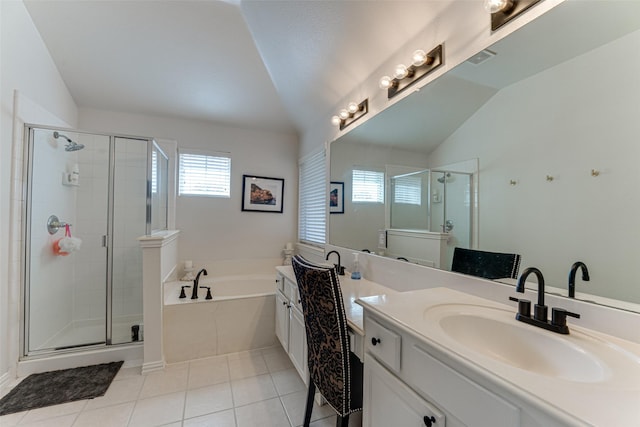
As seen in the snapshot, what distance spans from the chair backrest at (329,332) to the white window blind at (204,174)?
2.31 meters

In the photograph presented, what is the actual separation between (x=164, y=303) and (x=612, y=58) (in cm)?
293

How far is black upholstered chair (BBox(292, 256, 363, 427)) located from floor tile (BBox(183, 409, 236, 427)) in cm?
70

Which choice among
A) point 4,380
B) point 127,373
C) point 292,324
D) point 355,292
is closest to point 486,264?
point 355,292

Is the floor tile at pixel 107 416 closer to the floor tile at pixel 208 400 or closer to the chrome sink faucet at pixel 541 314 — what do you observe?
the floor tile at pixel 208 400

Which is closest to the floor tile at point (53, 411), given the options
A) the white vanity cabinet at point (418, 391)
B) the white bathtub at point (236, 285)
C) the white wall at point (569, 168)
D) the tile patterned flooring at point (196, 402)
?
the tile patterned flooring at point (196, 402)

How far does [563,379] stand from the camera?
1.88 ft

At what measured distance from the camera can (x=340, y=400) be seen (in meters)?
1.19

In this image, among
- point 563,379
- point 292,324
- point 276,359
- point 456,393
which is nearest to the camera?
point 563,379

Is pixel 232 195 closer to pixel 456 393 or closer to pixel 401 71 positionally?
pixel 401 71

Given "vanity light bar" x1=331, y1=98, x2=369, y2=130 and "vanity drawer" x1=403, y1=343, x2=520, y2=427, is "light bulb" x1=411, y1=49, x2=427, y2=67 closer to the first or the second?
"vanity light bar" x1=331, y1=98, x2=369, y2=130

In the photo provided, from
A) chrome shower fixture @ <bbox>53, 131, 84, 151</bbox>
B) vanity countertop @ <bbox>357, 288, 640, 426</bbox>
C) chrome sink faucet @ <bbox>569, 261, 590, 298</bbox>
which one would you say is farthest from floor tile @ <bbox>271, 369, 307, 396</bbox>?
chrome shower fixture @ <bbox>53, 131, 84, 151</bbox>

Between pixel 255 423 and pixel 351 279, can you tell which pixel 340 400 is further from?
pixel 351 279

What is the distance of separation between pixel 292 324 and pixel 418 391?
1264 mm

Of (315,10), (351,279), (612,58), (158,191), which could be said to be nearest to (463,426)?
(612,58)
